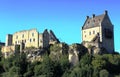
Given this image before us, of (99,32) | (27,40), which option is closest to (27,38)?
(27,40)

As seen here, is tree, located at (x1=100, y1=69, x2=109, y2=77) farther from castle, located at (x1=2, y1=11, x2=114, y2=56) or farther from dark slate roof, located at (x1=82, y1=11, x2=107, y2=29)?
dark slate roof, located at (x1=82, y1=11, x2=107, y2=29)

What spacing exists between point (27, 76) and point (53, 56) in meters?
7.73

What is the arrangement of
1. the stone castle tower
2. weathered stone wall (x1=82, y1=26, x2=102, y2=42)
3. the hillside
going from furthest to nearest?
1. weathered stone wall (x1=82, y1=26, x2=102, y2=42)
2. the stone castle tower
3. the hillside

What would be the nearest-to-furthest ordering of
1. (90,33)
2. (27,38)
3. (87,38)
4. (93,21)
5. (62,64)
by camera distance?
(62,64)
(27,38)
(90,33)
(87,38)
(93,21)

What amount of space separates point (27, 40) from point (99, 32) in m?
15.5

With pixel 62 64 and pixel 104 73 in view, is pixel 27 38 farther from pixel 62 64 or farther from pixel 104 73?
pixel 104 73

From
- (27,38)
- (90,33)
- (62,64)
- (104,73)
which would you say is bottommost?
(104,73)

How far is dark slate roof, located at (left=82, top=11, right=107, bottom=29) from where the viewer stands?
4074 inches

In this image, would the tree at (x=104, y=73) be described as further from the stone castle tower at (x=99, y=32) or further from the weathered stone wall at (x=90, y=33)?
the weathered stone wall at (x=90, y=33)

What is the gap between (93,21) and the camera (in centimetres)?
10519

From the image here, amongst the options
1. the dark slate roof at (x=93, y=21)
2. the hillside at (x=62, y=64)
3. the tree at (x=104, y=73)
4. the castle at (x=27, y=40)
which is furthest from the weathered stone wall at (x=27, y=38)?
the tree at (x=104, y=73)

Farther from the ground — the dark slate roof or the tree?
the dark slate roof

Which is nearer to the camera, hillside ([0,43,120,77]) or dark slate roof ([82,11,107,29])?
hillside ([0,43,120,77])

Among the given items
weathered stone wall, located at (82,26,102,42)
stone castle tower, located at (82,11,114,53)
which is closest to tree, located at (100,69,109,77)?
stone castle tower, located at (82,11,114,53)
